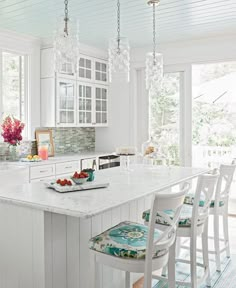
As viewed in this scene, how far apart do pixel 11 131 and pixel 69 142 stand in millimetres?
1509

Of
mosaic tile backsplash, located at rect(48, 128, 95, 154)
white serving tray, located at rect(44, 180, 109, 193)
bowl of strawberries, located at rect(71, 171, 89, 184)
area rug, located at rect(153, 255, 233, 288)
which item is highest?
mosaic tile backsplash, located at rect(48, 128, 95, 154)

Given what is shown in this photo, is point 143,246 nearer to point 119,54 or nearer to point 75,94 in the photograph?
point 119,54

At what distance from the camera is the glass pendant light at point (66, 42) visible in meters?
2.53

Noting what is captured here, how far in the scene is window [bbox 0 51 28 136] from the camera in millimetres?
4832

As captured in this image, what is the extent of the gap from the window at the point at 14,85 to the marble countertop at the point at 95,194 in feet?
7.75

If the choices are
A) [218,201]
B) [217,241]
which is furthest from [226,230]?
[218,201]

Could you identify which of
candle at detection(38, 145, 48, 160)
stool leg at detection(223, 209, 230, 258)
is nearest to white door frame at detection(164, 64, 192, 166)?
stool leg at detection(223, 209, 230, 258)

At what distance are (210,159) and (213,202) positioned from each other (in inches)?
138

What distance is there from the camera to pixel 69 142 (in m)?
5.87

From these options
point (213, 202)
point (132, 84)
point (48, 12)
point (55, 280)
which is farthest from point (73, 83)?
point (55, 280)

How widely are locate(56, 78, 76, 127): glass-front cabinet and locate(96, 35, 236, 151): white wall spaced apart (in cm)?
92

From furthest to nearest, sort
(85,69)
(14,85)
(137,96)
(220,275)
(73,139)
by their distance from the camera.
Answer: (73,139) → (137,96) → (85,69) → (14,85) → (220,275)

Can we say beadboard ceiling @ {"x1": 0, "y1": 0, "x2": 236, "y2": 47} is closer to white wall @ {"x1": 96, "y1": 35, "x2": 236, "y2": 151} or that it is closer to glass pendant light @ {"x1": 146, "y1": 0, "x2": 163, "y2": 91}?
white wall @ {"x1": 96, "y1": 35, "x2": 236, "y2": 151}

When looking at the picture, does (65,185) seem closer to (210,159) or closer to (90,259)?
(90,259)
